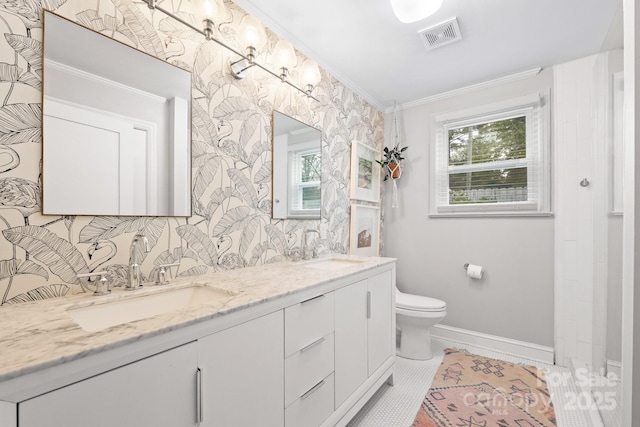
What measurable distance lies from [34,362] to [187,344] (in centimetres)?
33

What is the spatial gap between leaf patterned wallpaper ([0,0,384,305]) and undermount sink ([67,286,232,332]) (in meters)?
0.15

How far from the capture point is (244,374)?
0.99 m

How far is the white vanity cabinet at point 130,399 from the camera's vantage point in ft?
1.97

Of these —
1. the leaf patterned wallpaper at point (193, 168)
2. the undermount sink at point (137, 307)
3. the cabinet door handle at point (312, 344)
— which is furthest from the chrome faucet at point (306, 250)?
the undermount sink at point (137, 307)

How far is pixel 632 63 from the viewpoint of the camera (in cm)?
80

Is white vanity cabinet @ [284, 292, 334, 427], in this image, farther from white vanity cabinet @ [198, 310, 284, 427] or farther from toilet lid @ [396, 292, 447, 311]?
toilet lid @ [396, 292, 447, 311]

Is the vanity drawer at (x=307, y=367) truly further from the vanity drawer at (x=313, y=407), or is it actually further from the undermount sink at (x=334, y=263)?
the undermount sink at (x=334, y=263)

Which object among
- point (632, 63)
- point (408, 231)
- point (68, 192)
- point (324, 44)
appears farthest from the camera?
point (408, 231)

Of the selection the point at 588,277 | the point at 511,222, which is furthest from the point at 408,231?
the point at 588,277

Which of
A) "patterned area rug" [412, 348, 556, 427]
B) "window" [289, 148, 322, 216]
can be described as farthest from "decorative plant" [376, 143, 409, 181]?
"patterned area rug" [412, 348, 556, 427]

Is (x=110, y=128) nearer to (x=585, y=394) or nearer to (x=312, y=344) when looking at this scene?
(x=312, y=344)

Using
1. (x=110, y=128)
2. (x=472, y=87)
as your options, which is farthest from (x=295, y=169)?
(x=472, y=87)

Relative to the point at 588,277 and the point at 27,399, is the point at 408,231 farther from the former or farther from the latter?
the point at 27,399

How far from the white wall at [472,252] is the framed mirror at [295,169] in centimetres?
119
